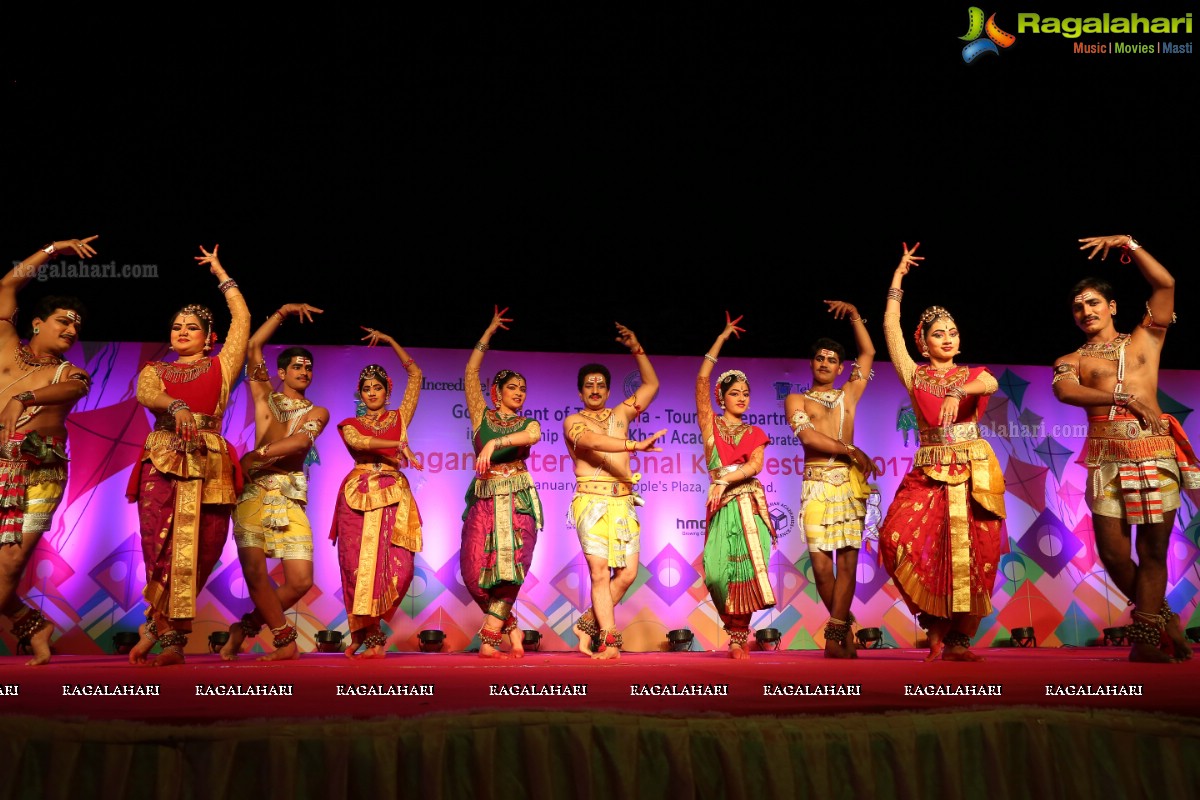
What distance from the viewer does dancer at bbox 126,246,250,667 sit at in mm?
4320

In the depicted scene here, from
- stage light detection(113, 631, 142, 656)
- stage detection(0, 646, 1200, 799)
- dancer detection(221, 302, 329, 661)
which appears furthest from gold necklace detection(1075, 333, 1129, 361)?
stage light detection(113, 631, 142, 656)

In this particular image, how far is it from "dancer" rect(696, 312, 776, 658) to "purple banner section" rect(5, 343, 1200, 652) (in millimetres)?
1550

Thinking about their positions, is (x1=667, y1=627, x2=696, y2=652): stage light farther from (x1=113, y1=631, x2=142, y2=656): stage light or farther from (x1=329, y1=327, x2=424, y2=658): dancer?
(x1=113, y1=631, x2=142, y2=656): stage light

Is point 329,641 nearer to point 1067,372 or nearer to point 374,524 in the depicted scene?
point 374,524

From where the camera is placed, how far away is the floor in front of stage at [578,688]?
2484 millimetres

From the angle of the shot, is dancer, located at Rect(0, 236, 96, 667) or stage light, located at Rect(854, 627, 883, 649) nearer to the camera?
dancer, located at Rect(0, 236, 96, 667)

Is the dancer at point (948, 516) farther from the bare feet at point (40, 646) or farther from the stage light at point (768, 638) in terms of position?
the bare feet at point (40, 646)

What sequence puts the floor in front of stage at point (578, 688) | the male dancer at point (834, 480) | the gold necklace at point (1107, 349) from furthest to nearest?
the male dancer at point (834, 480) → the gold necklace at point (1107, 349) → the floor in front of stage at point (578, 688)

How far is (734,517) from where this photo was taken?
513 centimetres

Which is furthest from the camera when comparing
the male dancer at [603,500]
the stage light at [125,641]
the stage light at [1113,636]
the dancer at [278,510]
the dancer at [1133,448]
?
the stage light at [1113,636]

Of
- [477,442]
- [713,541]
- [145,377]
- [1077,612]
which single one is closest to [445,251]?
[477,442]

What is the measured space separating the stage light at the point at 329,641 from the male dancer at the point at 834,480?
308cm

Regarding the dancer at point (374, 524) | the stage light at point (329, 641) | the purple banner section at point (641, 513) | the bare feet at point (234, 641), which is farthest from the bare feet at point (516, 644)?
the stage light at point (329, 641)

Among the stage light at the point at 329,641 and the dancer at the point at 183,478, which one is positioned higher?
the dancer at the point at 183,478
